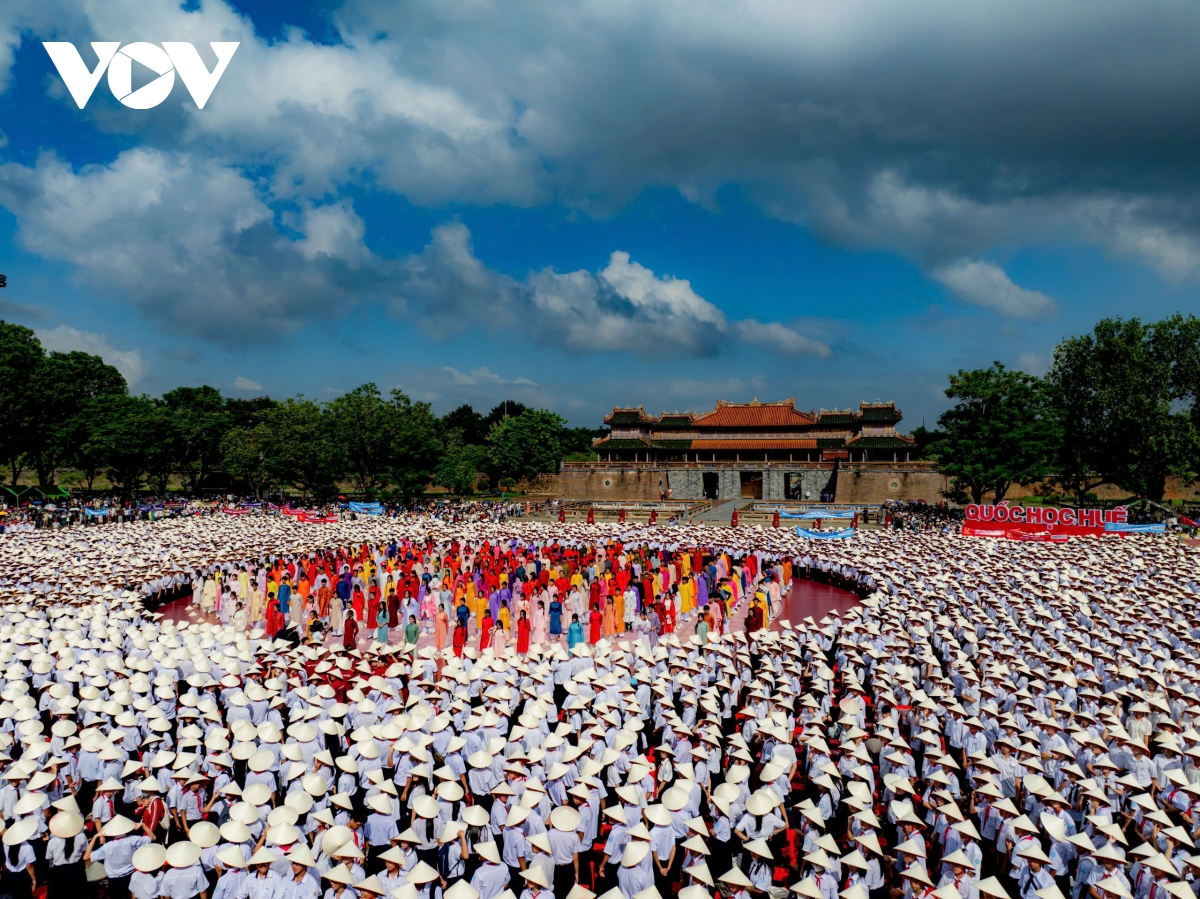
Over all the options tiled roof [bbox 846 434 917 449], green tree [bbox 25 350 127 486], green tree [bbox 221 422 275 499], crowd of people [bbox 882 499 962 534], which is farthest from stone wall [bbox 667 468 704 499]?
green tree [bbox 25 350 127 486]

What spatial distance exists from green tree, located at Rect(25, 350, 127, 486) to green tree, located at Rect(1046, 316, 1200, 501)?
177ft

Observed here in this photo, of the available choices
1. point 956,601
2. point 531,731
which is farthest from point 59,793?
point 956,601

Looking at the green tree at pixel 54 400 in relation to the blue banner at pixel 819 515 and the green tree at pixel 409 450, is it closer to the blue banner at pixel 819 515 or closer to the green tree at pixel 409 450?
the green tree at pixel 409 450

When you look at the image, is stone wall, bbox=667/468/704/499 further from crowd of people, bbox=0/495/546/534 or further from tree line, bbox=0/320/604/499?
tree line, bbox=0/320/604/499

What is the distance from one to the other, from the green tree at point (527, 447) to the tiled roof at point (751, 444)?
36.1 ft

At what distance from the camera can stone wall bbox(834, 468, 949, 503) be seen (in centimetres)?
4319

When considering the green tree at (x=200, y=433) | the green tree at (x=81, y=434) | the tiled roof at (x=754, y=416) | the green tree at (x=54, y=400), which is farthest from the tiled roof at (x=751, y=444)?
the green tree at (x=54, y=400)

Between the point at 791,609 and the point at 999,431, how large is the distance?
20.1m

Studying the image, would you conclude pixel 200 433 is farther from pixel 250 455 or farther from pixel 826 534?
pixel 826 534

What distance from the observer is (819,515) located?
3181cm

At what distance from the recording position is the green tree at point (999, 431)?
104 feet

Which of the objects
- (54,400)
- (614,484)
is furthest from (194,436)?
(614,484)

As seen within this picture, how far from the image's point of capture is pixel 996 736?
25.4ft

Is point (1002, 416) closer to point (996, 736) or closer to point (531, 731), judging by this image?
point (996, 736)
